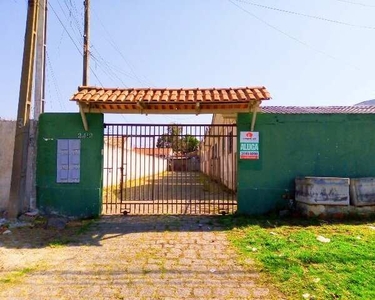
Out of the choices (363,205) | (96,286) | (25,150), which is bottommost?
(96,286)

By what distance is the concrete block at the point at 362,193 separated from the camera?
23.2 feet

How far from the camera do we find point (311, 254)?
4816 millimetres

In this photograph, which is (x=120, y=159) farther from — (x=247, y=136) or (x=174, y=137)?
(x=247, y=136)

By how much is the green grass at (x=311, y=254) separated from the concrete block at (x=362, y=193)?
0.50m

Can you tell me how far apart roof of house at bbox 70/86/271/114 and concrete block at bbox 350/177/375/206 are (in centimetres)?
265

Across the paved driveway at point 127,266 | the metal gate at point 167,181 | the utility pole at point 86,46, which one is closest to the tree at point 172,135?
the metal gate at point 167,181

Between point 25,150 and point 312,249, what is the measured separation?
20.0ft

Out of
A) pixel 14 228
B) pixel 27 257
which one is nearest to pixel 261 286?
pixel 27 257

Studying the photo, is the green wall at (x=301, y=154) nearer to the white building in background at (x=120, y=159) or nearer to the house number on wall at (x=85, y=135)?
the white building in background at (x=120, y=159)

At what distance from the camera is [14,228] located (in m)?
6.63

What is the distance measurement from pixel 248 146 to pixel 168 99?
213 centimetres

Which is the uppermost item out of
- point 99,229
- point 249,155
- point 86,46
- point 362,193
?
point 86,46

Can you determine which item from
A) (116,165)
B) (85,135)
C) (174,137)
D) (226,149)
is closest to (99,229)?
(85,135)

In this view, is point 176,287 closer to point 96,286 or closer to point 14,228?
point 96,286
